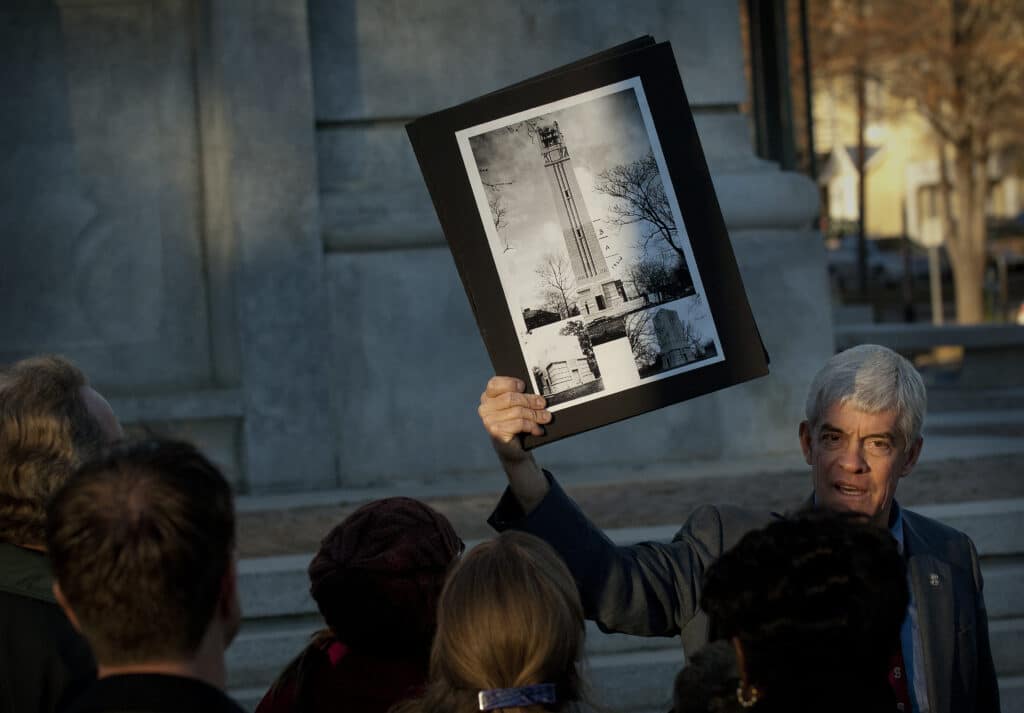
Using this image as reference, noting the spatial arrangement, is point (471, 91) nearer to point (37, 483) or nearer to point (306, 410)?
point (306, 410)

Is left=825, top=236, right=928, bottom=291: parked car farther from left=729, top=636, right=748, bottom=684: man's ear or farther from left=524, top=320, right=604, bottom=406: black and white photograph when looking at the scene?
left=729, top=636, right=748, bottom=684: man's ear

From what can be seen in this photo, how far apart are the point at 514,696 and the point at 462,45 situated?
586 cm

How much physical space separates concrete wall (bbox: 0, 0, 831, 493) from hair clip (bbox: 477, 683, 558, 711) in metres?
5.24

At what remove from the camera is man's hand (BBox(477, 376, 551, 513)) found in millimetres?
2885

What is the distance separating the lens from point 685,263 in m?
3.06

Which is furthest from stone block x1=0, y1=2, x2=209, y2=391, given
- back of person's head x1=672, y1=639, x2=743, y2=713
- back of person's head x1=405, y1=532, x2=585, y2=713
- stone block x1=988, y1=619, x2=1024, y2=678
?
back of person's head x1=672, y1=639, x2=743, y2=713

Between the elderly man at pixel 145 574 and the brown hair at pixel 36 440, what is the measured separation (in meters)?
1.03

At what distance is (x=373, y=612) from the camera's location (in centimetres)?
304

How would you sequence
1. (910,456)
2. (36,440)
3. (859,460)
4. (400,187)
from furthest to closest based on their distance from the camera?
(400,187)
(910,456)
(859,460)
(36,440)

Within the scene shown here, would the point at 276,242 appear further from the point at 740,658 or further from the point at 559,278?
the point at 740,658

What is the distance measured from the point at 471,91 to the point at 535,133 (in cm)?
507

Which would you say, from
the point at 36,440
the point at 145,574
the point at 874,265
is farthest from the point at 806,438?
the point at 874,265

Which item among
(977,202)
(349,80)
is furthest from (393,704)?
(977,202)

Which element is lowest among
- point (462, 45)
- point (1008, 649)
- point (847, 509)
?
point (1008, 649)
